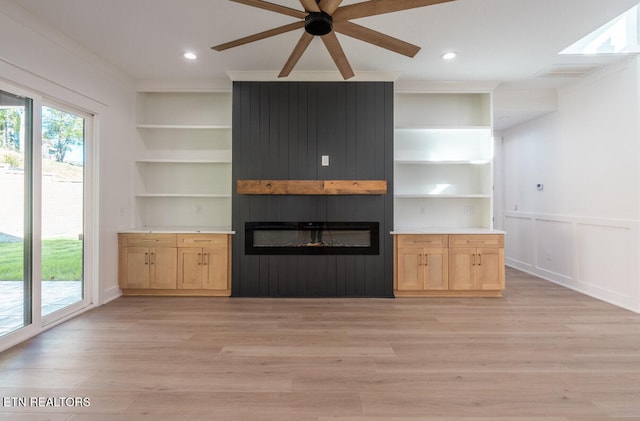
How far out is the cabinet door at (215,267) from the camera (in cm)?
398

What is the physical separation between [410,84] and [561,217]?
9.28 feet

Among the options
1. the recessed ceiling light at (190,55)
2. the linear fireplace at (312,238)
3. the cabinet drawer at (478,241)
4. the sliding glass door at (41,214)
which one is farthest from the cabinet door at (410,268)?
the sliding glass door at (41,214)

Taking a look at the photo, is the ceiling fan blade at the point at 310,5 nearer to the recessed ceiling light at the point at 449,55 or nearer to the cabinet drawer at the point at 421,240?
the recessed ceiling light at the point at 449,55

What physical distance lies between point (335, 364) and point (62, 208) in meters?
3.12

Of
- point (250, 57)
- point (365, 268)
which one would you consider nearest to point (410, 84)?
point (250, 57)

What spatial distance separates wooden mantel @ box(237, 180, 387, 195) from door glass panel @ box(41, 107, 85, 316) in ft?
5.66

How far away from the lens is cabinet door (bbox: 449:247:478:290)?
3.99 m

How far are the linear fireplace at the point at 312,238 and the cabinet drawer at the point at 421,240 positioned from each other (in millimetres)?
317

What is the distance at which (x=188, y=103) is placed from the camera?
4547mm

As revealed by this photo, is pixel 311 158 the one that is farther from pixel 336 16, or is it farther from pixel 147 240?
pixel 147 240

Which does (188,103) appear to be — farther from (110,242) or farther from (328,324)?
(328,324)

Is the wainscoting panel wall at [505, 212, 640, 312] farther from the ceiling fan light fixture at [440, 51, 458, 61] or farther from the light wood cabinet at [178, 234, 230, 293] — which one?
the light wood cabinet at [178, 234, 230, 293]

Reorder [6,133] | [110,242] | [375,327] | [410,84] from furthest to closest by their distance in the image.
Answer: [410,84], [110,242], [375,327], [6,133]

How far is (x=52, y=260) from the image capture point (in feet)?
10.5
